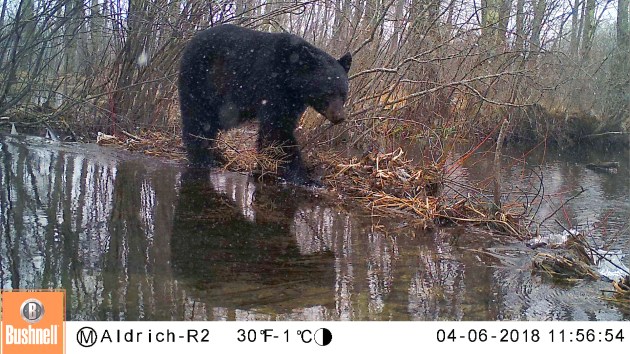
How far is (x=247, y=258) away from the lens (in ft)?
9.83

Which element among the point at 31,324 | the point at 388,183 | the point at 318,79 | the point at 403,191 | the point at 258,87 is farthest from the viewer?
the point at 258,87

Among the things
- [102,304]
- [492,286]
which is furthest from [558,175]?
[102,304]

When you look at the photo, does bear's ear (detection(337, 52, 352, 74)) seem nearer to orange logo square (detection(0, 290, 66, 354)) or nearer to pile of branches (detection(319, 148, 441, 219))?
pile of branches (detection(319, 148, 441, 219))

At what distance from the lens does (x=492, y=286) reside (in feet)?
9.24

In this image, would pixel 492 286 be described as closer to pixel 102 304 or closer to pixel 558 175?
pixel 102 304

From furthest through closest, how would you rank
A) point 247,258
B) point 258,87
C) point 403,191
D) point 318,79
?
point 258,87
point 318,79
point 403,191
point 247,258

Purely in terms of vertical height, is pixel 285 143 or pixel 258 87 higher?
pixel 258 87

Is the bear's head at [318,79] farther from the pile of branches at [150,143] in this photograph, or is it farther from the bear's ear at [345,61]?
the pile of branches at [150,143]

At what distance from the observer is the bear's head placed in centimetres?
559

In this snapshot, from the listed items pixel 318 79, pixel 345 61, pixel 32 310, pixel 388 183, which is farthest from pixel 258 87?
pixel 32 310

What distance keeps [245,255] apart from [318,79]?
2867mm

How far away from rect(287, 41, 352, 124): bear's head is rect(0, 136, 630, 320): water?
104cm

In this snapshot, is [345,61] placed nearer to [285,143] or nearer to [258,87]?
[258,87]

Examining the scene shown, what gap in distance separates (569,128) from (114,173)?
1092cm
